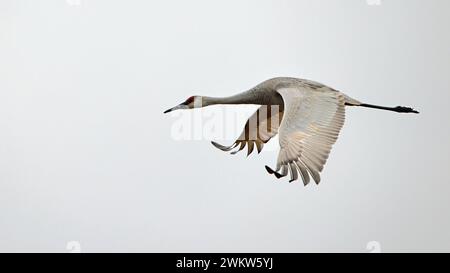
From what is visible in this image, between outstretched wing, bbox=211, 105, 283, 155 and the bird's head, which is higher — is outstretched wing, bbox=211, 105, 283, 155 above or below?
below

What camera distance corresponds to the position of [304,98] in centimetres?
1320

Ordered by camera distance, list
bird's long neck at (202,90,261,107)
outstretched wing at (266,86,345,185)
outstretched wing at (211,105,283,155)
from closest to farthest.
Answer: outstretched wing at (266,86,345,185)
bird's long neck at (202,90,261,107)
outstretched wing at (211,105,283,155)

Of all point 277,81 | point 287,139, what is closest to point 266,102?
point 277,81

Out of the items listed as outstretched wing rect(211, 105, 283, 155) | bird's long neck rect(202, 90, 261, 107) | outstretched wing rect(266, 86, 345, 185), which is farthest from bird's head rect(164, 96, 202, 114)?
outstretched wing rect(266, 86, 345, 185)

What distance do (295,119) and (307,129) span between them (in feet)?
0.90

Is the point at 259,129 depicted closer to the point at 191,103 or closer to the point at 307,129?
the point at 191,103

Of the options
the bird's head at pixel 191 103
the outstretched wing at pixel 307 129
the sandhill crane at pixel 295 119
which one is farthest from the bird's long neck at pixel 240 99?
the outstretched wing at pixel 307 129

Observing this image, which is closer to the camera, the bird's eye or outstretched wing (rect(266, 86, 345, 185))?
outstretched wing (rect(266, 86, 345, 185))

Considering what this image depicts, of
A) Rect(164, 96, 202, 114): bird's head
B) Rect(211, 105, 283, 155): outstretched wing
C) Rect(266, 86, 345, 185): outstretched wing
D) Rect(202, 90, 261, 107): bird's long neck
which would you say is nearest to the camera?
Rect(266, 86, 345, 185): outstretched wing

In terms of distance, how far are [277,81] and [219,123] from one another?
1.50 meters

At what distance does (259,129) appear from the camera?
1529 centimetres

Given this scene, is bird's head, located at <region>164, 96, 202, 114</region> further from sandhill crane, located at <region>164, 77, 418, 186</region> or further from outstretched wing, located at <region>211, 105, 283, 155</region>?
outstretched wing, located at <region>211, 105, 283, 155</region>

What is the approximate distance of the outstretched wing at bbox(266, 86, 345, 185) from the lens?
11609 millimetres

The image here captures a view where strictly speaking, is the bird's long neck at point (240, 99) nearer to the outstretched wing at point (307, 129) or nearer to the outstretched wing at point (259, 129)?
the outstretched wing at point (259, 129)
